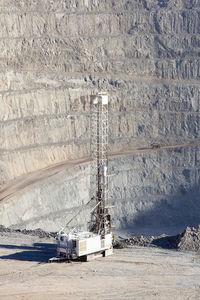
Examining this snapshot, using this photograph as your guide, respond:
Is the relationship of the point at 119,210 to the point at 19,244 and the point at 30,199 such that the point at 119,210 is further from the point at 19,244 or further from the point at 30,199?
the point at 19,244

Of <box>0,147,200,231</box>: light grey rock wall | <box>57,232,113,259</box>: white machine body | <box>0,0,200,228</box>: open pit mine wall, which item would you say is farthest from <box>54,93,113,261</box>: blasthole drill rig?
<box>0,0,200,228</box>: open pit mine wall

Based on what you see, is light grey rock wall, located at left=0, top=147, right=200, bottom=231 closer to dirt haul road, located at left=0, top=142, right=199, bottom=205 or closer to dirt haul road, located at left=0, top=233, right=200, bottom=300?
dirt haul road, located at left=0, top=142, right=199, bottom=205

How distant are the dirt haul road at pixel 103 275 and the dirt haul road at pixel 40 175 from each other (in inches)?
762

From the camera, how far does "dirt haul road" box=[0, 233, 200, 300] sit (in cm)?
4147

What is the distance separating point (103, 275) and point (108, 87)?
48.9m

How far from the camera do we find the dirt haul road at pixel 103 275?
41.5 m

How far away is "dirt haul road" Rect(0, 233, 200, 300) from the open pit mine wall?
22914mm

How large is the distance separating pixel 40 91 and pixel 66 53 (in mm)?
8613

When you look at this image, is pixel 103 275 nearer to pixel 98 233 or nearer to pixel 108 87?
pixel 98 233

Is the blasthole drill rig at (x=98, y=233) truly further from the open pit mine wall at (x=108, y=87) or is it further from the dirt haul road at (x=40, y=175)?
the open pit mine wall at (x=108, y=87)

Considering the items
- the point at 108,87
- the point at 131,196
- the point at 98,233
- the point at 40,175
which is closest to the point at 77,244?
the point at 98,233

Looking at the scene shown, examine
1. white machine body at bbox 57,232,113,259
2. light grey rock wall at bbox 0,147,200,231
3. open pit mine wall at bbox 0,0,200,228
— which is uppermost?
open pit mine wall at bbox 0,0,200,228

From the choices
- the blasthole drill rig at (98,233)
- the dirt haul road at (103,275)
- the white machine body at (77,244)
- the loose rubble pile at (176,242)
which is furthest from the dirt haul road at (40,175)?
the white machine body at (77,244)

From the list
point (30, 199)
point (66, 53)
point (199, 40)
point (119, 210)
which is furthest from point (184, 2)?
point (30, 199)
